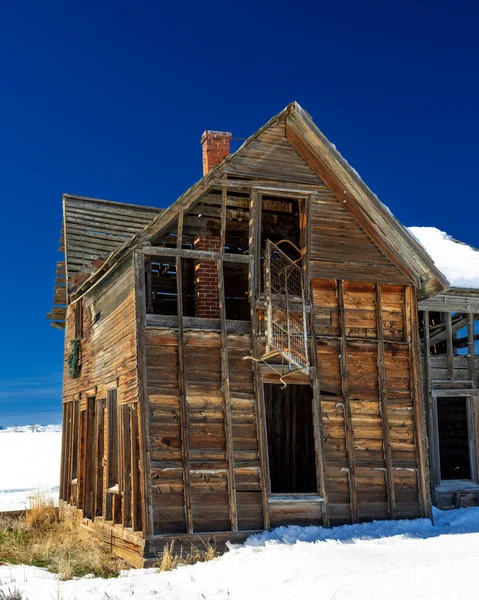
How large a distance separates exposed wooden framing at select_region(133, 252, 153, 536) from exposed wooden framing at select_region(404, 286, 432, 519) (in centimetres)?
560

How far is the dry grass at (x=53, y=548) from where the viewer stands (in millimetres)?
11445

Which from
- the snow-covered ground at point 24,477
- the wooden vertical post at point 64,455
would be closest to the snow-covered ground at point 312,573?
the wooden vertical post at point 64,455

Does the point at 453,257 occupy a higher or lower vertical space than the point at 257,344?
higher

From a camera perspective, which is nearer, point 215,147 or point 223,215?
point 223,215

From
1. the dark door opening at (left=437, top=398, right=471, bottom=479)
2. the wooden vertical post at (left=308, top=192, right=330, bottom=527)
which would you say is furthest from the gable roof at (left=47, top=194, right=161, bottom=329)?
the dark door opening at (left=437, top=398, right=471, bottom=479)

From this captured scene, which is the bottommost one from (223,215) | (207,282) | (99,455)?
(99,455)

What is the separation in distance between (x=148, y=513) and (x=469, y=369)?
9.93 m

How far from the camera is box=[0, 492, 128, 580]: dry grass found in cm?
1145

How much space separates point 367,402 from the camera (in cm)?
1352

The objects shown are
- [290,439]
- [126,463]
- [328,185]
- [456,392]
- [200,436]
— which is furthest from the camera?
[456,392]

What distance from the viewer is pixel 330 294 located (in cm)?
1369

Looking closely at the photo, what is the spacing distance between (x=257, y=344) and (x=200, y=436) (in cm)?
201

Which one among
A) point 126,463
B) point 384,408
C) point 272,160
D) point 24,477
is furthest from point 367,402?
point 24,477

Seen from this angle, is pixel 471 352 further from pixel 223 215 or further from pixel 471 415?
pixel 223 215
